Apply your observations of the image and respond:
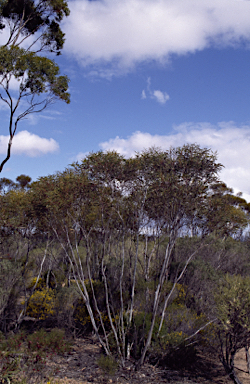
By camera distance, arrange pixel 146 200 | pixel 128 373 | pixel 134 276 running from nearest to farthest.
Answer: pixel 128 373
pixel 134 276
pixel 146 200

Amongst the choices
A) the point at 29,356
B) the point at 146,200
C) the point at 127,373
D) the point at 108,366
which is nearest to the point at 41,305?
the point at 29,356

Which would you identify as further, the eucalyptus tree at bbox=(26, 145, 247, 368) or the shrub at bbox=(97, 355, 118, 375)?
the eucalyptus tree at bbox=(26, 145, 247, 368)

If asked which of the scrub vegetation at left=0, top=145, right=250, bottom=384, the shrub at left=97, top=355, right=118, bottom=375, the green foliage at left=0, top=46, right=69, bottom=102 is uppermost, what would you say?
the green foliage at left=0, top=46, right=69, bottom=102

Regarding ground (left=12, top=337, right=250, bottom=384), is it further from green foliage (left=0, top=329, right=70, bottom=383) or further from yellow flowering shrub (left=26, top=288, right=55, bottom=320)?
yellow flowering shrub (left=26, top=288, right=55, bottom=320)

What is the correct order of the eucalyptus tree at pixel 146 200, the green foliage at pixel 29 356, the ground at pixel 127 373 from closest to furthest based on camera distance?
the green foliage at pixel 29 356, the ground at pixel 127 373, the eucalyptus tree at pixel 146 200

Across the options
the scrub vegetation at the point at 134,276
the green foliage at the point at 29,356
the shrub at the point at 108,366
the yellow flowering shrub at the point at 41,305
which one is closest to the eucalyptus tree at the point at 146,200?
the scrub vegetation at the point at 134,276

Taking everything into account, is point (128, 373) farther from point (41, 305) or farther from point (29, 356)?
point (41, 305)

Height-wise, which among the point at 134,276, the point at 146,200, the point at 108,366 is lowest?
the point at 108,366

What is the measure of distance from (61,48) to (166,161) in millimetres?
9319

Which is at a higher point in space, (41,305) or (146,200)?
(146,200)

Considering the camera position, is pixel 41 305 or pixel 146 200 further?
pixel 41 305

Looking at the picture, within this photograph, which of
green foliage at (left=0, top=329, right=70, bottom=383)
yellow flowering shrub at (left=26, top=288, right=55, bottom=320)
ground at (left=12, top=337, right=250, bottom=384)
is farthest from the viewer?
yellow flowering shrub at (left=26, top=288, right=55, bottom=320)

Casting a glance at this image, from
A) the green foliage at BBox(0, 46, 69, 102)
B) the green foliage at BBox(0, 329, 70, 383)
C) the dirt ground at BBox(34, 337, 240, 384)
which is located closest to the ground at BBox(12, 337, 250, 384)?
the dirt ground at BBox(34, 337, 240, 384)

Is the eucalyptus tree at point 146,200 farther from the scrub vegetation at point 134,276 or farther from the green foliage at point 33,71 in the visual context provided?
the green foliage at point 33,71
